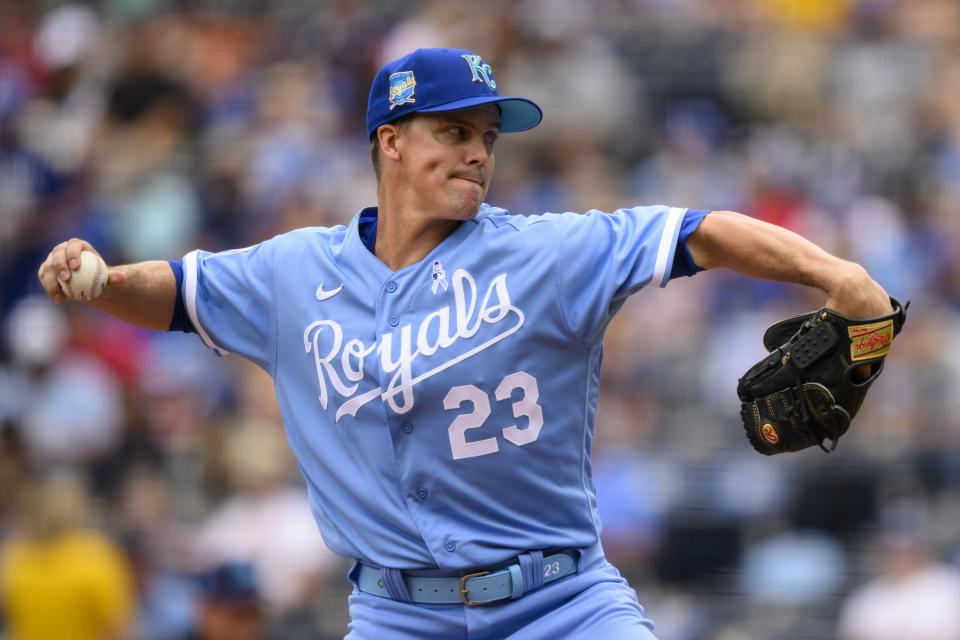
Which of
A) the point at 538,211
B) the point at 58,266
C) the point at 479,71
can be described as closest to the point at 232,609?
the point at 58,266

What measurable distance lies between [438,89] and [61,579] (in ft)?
14.9

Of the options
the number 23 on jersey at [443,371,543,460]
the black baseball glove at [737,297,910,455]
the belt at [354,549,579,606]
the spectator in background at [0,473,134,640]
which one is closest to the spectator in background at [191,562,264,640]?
the spectator in background at [0,473,134,640]

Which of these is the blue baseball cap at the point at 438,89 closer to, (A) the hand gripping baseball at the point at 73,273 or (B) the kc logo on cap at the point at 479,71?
(B) the kc logo on cap at the point at 479,71

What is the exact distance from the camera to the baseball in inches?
149

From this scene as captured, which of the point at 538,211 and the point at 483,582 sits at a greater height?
the point at 538,211

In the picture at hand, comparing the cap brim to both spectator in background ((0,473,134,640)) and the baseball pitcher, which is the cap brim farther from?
spectator in background ((0,473,134,640))

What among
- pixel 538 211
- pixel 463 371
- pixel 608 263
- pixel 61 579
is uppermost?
pixel 538 211

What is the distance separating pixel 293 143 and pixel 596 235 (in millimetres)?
6698

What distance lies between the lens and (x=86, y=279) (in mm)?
3797

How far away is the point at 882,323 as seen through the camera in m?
3.48

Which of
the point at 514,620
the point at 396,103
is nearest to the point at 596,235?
the point at 396,103

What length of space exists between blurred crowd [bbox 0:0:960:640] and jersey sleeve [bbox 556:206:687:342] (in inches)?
106

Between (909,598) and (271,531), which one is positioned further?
(271,531)

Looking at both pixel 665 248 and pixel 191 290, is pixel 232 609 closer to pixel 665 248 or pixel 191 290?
pixel 191 290
